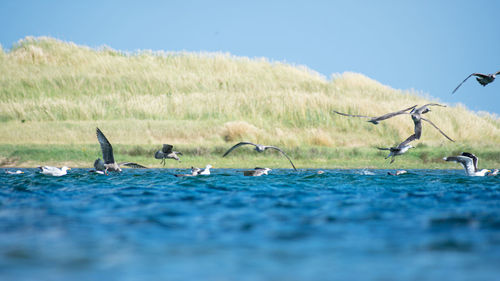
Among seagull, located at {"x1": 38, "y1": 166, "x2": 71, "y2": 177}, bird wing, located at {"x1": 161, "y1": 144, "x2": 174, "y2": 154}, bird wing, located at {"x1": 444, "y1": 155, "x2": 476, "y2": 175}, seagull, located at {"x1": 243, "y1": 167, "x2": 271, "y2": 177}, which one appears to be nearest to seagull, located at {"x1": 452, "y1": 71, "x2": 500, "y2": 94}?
bird wing, located at {"x1": 444, "y1": 155, "x2": 476, "y2": 175}

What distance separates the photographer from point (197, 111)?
32531 mm

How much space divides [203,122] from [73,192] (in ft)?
50.3

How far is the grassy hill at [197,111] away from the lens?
2427cm

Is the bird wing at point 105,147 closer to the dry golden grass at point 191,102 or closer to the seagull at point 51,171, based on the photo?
the seagull at point 51,171

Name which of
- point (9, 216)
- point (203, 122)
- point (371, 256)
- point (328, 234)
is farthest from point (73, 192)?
point (203, 122)

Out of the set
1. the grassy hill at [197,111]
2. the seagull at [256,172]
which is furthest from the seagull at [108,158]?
the grassy hill at [197,111]

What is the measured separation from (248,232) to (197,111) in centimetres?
2413

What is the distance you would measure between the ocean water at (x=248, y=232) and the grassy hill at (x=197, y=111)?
9024 millimetres

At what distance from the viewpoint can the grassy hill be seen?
24266 mm

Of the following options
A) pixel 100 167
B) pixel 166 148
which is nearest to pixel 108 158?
pixel 100 167

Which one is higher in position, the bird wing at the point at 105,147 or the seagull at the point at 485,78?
the seagull at the point at 485,78

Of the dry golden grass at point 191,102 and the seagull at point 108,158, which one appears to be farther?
the dry golden grass at point 191,102

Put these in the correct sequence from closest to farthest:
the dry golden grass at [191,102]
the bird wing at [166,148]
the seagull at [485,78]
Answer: the seagull at [485,78] < the bird wing at [166,148] < the dry golden grass at [191,102]

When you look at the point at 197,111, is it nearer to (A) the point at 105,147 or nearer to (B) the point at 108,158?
(B) the point at 108,158
